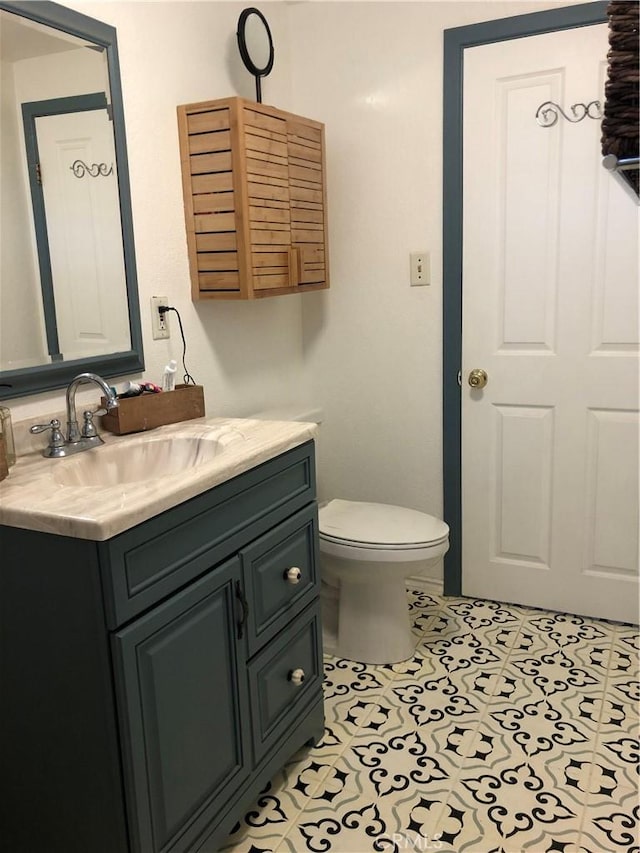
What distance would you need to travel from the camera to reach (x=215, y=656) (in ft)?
4.99

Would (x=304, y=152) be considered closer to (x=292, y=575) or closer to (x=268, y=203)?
(x=268, y=203)

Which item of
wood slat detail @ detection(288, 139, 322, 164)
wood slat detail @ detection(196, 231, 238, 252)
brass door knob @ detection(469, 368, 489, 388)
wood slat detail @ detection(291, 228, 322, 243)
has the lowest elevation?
brass door knob @ detection(469, 368, 489, 388)

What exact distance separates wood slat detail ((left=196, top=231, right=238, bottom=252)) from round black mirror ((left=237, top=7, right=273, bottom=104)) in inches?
18.4

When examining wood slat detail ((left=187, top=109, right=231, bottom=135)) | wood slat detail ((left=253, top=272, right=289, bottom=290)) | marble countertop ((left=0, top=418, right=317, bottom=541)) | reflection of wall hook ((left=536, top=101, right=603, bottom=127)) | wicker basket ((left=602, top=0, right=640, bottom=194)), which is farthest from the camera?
reflection of wall hook ((left=536, top=101, right=603, bottom=127))

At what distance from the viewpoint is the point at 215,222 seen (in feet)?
7.08

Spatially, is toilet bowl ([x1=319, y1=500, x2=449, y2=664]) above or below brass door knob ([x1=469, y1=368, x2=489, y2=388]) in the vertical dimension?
below

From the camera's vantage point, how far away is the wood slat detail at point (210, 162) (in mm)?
2107

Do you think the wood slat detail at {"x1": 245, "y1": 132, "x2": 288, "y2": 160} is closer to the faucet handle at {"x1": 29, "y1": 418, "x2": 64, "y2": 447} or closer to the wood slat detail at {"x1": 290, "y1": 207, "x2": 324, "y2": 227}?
the wood slat detail at {"x1": 290, "y1": 207, "x2": 324, "y2": 227}

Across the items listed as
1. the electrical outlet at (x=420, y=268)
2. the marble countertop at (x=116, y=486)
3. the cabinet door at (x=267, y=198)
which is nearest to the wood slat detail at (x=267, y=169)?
the cabinet door at (x=267, y=198)

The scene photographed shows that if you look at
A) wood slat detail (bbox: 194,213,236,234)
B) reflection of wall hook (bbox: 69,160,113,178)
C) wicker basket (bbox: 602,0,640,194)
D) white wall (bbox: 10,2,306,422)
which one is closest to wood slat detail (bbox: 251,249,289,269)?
wood slat detail (bbox: 194,213,236,234)

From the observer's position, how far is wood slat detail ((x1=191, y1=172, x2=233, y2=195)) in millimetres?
2117

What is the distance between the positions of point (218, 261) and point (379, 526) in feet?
3.19

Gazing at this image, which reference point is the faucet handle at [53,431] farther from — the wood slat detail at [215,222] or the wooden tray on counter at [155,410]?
the wood slat detail at [215,222]

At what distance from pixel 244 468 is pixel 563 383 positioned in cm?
138
